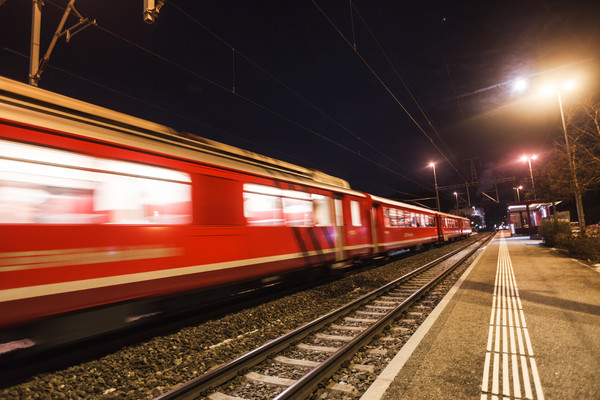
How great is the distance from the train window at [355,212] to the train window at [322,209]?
5.11ft

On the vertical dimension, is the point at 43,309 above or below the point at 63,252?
below

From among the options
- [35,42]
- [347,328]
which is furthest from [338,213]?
[35,42]

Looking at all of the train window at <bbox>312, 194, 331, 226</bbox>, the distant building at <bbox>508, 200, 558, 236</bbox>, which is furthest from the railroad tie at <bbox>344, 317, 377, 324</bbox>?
the distant building at <bbox>508, 200, 558, 236</bbox>

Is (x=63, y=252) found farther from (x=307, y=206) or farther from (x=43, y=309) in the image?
(x=307, y=206)

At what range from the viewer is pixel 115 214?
4227 millimetres

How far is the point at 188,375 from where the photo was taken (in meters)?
3.53

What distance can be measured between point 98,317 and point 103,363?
57 cm

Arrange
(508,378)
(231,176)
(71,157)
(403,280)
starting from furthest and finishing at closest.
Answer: (403,280) < (231,176) < (71,157) < (508,378)

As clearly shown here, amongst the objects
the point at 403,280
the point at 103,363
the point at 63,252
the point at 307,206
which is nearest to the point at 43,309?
the point at 63,252

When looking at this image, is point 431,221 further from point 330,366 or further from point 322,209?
point 330,366

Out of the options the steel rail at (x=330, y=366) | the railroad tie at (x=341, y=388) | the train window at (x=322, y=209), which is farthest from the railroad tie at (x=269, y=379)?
the train window at (x=322, y=209)

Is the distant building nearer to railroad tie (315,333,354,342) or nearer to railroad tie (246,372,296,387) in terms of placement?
railroad tie (315,333,354,342)

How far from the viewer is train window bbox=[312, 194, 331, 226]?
8453 millimetres

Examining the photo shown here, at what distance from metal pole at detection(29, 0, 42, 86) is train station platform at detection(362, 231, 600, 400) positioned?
25.4ft
